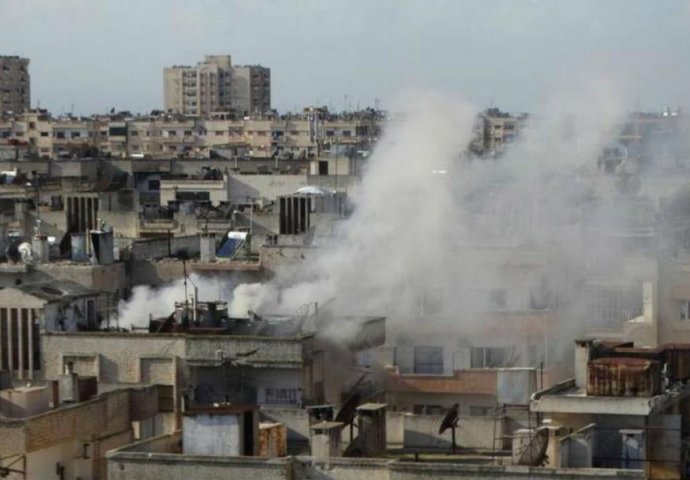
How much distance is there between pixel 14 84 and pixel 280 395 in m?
119

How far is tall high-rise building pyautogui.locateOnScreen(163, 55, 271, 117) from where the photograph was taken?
532ft

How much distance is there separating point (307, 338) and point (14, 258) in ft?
49.4

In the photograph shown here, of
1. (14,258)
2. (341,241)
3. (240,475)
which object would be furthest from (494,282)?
(240,475)

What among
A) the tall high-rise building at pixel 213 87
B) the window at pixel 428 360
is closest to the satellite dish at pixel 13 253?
the window at pixel 428 360

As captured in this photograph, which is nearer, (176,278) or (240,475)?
(240,475)

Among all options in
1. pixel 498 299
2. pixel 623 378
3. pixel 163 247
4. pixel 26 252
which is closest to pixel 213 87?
pixel 163 247

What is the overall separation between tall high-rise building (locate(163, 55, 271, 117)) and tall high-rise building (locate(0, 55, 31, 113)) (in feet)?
41.6

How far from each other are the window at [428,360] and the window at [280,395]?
434 cm

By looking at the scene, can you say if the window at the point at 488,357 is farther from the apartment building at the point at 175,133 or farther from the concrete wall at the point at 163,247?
the apartment building at the point at 175,133

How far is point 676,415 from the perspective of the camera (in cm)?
2844

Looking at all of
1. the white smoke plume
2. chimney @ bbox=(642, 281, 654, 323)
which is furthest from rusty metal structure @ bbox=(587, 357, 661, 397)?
the white smoke plume

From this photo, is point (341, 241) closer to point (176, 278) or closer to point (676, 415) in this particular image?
point (176, 278)

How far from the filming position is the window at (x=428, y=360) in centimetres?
3844

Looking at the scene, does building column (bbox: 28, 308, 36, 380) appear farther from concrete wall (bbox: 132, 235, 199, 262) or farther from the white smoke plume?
concrete wall (bbox: 132, 235, 199, 262)
